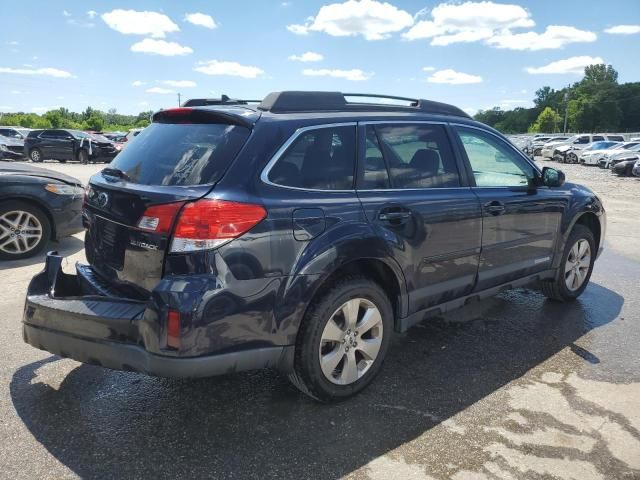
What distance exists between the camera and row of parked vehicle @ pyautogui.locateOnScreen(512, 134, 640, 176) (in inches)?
932

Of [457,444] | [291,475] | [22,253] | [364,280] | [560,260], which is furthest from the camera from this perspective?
[22,253]

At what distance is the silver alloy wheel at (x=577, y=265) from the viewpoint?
4.97m

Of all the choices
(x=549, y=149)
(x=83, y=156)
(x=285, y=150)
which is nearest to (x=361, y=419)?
(x=285, y=150)

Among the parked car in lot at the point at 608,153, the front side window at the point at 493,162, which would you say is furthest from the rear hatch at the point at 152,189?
the parked car in lot at the point at 608,153

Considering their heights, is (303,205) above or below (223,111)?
below

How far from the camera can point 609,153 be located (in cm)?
2919

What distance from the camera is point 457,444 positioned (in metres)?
2.76

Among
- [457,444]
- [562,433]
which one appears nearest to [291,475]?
[457,444]

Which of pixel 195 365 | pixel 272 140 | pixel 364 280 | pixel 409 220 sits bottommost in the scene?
pixel 195 365

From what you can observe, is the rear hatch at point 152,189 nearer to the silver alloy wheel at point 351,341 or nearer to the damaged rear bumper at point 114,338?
the damaged rear bumper at point 114,338

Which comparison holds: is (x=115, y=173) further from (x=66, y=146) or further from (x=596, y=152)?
(x=596, y=152)

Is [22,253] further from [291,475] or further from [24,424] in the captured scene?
[291,475]

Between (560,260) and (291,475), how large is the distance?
3398 millimetres

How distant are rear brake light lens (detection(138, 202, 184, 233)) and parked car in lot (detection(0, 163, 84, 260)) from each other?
4.26 meters
